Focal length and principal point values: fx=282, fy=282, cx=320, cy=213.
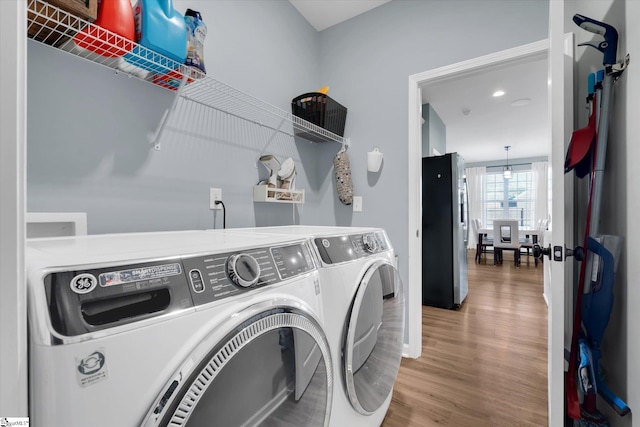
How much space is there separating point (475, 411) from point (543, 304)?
246 cm

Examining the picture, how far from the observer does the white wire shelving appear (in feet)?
2.82

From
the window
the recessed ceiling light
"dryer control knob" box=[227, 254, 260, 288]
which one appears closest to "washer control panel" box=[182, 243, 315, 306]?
"dryer control knob" box=[227, 254, 260, 288]

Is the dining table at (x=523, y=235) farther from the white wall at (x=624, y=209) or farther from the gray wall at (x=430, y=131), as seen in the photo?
the white wall at (x=624, y=209)

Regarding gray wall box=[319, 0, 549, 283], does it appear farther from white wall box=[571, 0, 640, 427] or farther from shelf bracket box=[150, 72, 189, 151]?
shelf bracket box=[150, 72, 189, 151]

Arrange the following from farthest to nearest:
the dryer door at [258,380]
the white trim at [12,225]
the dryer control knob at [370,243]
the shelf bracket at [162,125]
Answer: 1. the shelf bracket at [162,125]
2. the dryer control knob at [370,243]
3. the dryer door at [258,380]
4. the white trim at [12,225]

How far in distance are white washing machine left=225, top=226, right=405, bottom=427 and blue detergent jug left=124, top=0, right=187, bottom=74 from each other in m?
0.81

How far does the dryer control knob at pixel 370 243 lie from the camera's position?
1158 mm

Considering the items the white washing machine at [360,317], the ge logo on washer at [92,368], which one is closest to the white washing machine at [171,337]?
the ge logo on washer at [92,368]

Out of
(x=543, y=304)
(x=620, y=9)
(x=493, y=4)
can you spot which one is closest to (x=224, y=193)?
(x=620, y=9)

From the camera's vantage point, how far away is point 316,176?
244cm

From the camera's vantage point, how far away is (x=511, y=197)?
8070 millimetres

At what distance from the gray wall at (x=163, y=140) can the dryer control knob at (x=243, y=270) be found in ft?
2.76

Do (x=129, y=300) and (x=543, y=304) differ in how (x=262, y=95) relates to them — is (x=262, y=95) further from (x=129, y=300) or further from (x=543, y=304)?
(x=543, y=304)

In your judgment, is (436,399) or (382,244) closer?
(382,244)
